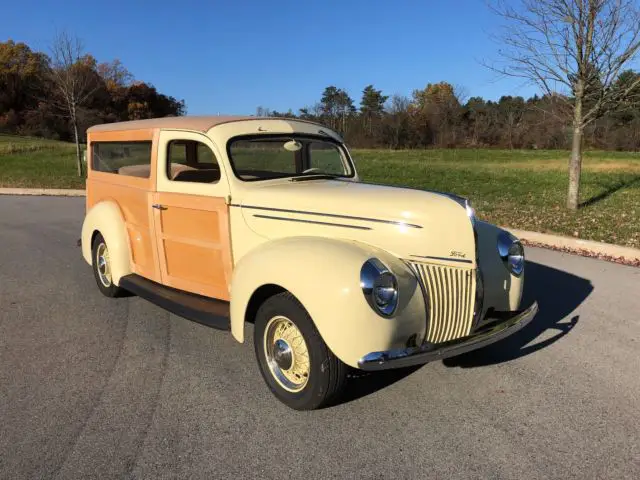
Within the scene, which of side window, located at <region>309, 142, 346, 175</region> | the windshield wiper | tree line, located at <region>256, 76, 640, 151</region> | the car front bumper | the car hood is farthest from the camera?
tree line, located at <region>256, 76, 640, 151</region>

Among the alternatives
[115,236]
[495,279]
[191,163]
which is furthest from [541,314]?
[115,236]

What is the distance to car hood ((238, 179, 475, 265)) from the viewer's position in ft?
10.5

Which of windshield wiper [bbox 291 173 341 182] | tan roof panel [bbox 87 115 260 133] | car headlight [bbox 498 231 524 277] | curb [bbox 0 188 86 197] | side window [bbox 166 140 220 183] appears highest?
tan roof panel [bbox 87 115 260 133]

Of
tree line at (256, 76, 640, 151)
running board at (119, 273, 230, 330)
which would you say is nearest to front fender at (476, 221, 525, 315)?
running board at (119, 273, 230, 330)

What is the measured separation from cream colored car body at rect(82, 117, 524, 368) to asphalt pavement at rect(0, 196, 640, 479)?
0.47m

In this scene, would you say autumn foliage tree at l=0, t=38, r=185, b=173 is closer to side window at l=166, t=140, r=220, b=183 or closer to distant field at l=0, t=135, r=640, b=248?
distant field at l=0, t=135, r=640, b=248

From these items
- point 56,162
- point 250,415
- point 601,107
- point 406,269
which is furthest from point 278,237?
point 56,162

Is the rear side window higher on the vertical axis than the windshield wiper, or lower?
higher

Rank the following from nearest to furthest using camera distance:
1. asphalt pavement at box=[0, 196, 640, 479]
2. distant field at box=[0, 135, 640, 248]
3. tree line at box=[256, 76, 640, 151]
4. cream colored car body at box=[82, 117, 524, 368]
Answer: asphalt pavement at box=[0, 196, 640, 479], cream colored car body at box=[82, 117, 524, 368], distant field at box=[0, 135, 640, 248], tree line at box=[256, 76, 640, 151]

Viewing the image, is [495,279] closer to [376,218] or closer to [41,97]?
[376,218]

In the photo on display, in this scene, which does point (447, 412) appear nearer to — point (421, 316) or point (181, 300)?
point (421, 316)

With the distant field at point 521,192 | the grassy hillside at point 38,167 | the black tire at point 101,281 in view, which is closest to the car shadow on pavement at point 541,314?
the distant field at point 521,192

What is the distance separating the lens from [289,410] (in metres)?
3.18

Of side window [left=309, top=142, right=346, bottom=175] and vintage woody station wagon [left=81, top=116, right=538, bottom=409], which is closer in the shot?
vintage woody station wagon [left=81, top=116, right=538, bottom=409]
